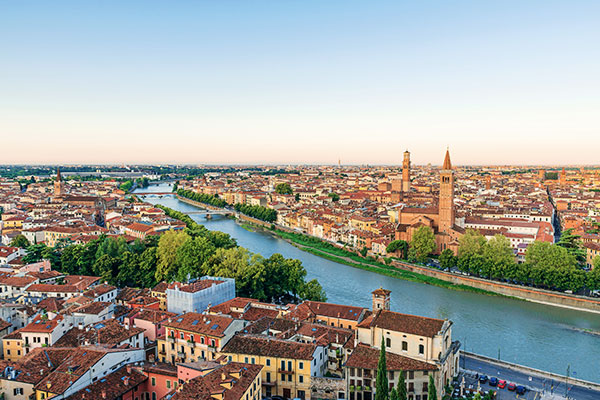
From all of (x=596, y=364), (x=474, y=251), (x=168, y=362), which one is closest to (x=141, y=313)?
(x=168, y=362)

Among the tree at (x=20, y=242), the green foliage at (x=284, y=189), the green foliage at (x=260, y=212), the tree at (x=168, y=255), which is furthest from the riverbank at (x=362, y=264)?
the green foliage at (x=284, y=189)

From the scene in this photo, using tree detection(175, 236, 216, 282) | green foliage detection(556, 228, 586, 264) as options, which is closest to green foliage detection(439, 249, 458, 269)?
green foliage detection(556, 228, 586, 264)

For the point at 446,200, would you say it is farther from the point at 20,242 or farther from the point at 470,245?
the point at 20,242

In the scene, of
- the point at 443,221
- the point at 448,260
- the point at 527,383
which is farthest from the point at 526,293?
the point at 527,383

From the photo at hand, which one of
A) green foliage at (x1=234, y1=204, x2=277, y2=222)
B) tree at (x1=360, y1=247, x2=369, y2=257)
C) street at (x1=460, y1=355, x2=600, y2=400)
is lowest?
street at (x1=460, y1=355, x2=600, y2=400)

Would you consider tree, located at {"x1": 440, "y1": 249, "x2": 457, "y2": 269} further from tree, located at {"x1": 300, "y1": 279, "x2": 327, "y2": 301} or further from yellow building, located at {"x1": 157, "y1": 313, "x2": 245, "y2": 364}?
yellow building, located at {"x1": 157, "y1": 313, "x2": 245, "y2": 364}

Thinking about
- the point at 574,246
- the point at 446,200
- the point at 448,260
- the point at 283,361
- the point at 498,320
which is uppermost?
the point at 446,200

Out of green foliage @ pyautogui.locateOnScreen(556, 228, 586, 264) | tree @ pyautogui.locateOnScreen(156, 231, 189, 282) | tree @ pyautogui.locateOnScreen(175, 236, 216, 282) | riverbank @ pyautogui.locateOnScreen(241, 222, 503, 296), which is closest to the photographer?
tree @ pyautogui.locateOnScreen(175, 236, 216, 282)

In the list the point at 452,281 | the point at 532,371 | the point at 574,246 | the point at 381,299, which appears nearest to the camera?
the point at 532,371
